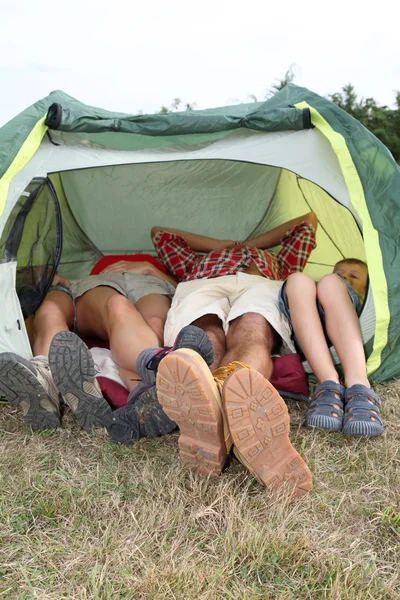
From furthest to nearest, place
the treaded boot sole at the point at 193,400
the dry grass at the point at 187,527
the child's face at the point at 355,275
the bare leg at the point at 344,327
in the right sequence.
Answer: the child's face at the point at 355,275 < the bare leg at the point at 344,327 < the treaded boot sole at the point at 193,400 < the dry grass at the point at 187,527

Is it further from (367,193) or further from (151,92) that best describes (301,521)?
(151,92)

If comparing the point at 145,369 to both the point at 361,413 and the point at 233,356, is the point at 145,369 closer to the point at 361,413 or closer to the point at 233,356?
the point at 233,356

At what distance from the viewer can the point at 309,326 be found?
5.82 feet

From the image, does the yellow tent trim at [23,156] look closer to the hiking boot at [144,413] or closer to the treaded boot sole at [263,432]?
the hiking boot at [144,413]

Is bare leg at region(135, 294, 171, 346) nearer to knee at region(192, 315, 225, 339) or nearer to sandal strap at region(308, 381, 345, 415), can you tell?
knee at region(192, 315, 225, 339)

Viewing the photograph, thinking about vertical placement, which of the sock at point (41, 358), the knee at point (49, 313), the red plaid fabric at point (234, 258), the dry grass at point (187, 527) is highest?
the red plaid fabric at point (234, 258)

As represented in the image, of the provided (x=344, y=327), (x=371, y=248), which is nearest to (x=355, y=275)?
(x=371, y=248)

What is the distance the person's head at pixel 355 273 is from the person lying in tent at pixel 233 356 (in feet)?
0.96

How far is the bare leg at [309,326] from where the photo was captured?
1.72m

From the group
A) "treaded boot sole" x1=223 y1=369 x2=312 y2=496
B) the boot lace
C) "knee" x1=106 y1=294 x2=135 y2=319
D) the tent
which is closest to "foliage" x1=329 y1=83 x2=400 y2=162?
the tent

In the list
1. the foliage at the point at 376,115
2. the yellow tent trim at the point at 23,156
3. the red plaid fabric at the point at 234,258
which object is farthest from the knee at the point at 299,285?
the foliage at the point at 376,115

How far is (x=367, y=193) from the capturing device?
1852mm

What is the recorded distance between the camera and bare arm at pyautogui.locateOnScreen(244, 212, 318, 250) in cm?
265

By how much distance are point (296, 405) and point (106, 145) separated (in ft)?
3.99
